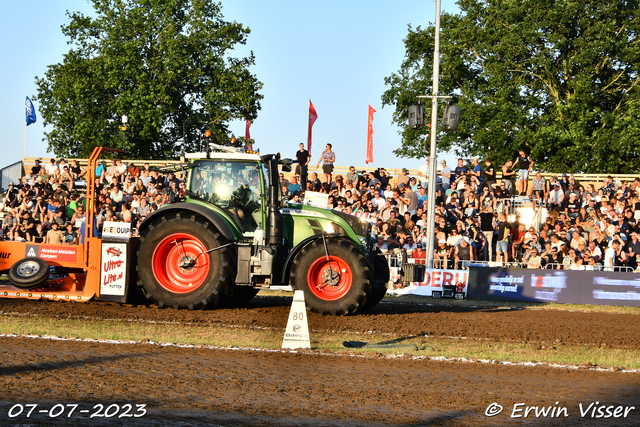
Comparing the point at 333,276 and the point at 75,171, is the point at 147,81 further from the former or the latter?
the point at 333,276

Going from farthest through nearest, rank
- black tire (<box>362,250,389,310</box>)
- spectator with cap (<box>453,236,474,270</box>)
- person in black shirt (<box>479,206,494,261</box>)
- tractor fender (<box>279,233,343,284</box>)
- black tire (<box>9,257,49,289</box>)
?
person in black shirt (<box>479,206,494,261</box>), spectator with cap (<box>453,236,474,270</box>), black tire (<box>362,250,389,310</box>), black tire (<box>9,257,49,289</box>), tractor fender (<box>279,233,343,284</box>)

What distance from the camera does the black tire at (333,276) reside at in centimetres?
1126

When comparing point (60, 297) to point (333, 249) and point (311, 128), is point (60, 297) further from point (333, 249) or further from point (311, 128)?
point (311, 128)

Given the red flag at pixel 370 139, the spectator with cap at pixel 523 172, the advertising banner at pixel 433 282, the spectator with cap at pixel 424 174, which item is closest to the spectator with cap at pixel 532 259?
the advertising banner at pixel 433 282

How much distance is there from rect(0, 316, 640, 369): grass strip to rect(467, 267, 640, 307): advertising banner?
24.3 ft

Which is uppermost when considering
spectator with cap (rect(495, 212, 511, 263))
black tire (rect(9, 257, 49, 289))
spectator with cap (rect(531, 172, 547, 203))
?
spectator with cap (rect(531, 172, 547, 203))

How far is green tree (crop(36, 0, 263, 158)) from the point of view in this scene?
4400cm

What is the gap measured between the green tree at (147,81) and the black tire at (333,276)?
111ft

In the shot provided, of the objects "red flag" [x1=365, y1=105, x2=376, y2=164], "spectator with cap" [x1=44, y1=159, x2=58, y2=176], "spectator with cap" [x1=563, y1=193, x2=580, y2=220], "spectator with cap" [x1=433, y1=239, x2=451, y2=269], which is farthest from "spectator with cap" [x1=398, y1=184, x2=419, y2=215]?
"red flag" [x1=365, y1=105, x2=376, y2=164]

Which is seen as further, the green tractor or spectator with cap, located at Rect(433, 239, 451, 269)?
spectator with cap, located at Rect(433, 239, 451, 269)

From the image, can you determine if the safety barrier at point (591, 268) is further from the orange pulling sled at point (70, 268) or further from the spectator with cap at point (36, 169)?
the spectator with cap at point (36, 169)

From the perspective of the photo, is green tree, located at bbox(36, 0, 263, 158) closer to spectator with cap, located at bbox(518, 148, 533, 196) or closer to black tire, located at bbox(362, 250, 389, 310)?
spectator with cap, located at bbox(518, 148, 533, 196)

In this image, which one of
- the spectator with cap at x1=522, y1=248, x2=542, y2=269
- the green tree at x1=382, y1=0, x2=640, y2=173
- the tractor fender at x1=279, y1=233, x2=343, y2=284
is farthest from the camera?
the green tree at x1=382, y1=0, x2=640, y2=173

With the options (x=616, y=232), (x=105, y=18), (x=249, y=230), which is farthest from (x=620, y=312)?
(x=105, y=18)
